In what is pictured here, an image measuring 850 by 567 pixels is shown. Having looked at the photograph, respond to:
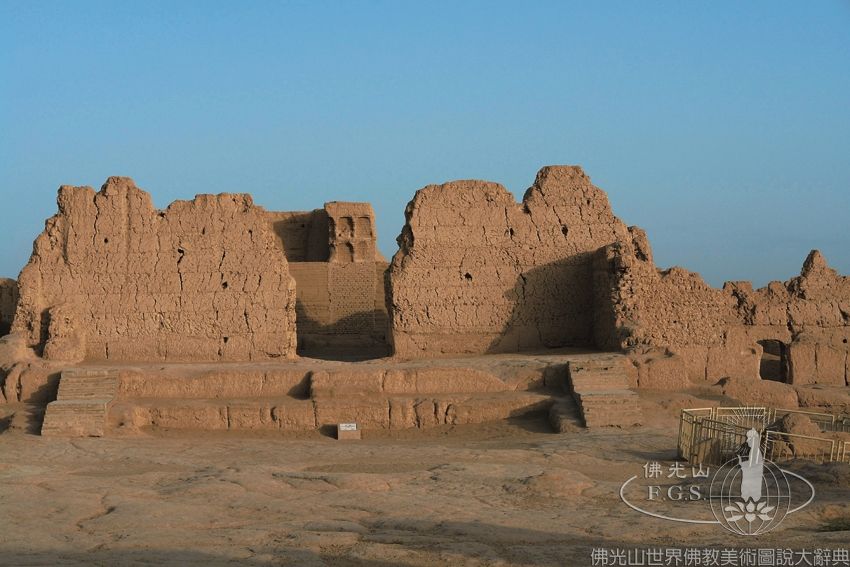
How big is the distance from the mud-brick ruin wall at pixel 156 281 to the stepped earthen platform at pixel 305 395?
1004 millimetres

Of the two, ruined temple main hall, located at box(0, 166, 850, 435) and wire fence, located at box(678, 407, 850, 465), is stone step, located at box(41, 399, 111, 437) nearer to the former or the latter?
ruined temple main hall, located at box(0, 166, 850, 435)

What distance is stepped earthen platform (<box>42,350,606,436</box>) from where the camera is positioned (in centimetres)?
1636

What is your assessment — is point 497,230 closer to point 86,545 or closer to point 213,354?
point 213,354

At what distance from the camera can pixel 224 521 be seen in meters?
9.88

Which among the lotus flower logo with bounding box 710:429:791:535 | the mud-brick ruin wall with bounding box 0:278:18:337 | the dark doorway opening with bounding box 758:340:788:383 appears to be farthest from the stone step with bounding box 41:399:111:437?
the dark doorway opening with bounding box 758:340:788:383

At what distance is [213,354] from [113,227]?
3.00 metres

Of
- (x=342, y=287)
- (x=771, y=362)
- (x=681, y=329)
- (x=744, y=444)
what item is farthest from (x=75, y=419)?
(x=771, y=362)

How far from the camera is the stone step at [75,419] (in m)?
15.7

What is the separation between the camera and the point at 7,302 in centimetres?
2117

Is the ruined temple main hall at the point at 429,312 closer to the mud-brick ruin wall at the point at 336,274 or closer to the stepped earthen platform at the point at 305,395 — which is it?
the stepped earthen platform at the point at 305,395

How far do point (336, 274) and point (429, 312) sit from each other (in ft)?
34.7

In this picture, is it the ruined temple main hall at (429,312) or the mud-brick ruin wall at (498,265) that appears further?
the mud-brick ruin wall at (498,265)

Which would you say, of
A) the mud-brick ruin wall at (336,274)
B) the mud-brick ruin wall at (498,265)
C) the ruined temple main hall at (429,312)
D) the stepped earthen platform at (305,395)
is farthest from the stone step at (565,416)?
the mud-brick ruin wall at (336,274)

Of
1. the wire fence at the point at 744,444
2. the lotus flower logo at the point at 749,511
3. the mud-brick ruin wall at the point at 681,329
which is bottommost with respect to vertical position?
the lotus flower logo at the point at 749,511
